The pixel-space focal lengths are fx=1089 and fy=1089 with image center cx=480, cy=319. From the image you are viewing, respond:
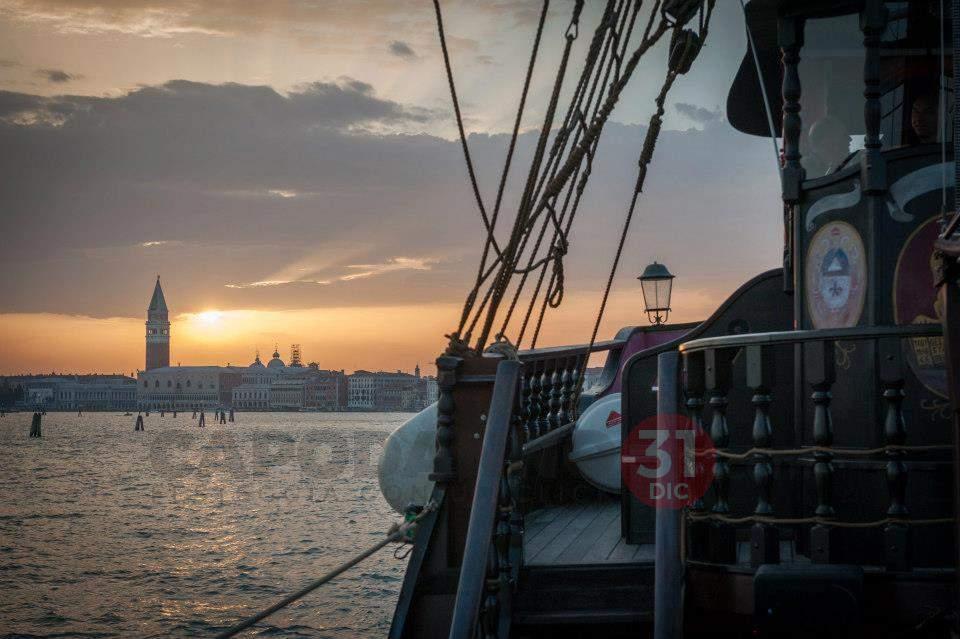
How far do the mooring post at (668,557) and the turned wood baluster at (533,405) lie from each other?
2.27 m

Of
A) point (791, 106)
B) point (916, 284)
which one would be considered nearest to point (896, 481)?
point (916, 284)

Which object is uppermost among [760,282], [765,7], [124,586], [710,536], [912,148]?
[765,7]

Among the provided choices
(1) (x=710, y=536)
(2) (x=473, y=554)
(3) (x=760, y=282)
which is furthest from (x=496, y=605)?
(3) (x=760, y=282)

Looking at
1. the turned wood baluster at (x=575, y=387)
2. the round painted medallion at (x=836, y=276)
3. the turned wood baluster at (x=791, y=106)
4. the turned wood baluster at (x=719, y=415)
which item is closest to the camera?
the turned wood baluster at (x=719, y=415)

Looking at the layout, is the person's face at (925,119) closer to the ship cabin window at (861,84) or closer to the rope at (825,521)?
the ship cabin window at (861,84)

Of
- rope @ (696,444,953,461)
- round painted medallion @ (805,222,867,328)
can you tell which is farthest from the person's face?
rope @ (696,444,953,461)

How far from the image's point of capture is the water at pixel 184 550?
17.6 m

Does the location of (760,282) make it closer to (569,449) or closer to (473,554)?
(569,449)

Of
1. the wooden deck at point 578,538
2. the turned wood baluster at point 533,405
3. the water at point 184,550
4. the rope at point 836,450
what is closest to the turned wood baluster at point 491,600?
the wooden deck at point 578,538

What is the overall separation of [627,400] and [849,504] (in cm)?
152

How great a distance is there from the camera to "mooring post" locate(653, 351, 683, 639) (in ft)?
13.2

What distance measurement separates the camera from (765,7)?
5.95m

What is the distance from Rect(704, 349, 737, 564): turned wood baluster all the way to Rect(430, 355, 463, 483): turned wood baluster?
1495 millimetres

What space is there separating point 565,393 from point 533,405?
993 mm
